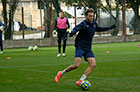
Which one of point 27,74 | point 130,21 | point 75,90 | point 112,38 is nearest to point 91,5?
point 130,21

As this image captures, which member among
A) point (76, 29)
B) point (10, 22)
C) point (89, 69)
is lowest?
point (89, 69)

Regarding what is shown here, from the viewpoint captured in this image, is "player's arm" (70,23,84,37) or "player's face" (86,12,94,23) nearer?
"player's arm" (70,23,84,37)

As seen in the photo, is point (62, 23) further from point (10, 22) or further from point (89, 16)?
point (10, 22)

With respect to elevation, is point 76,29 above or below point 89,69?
above

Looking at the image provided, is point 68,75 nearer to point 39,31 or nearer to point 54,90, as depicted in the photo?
point 54,90

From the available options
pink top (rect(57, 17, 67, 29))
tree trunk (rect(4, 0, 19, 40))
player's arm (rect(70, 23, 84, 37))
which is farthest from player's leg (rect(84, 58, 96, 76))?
tree trunk (rect(4, 0, 19, 40))

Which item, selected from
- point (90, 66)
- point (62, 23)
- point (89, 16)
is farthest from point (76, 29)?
point (62, 23)

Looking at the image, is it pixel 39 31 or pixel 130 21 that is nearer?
pixel 39 31

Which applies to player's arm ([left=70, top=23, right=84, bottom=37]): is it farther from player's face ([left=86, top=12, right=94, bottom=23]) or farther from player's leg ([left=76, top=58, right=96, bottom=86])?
player's leg ([left=76, top=58, right=96, bottom=86])

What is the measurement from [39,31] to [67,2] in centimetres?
1272

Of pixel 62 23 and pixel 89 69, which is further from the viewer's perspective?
pixel 62 23

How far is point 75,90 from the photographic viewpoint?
8.07 metres

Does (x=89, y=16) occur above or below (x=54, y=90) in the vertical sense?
above

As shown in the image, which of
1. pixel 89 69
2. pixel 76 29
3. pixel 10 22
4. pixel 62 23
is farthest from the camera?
pixel 10 22
